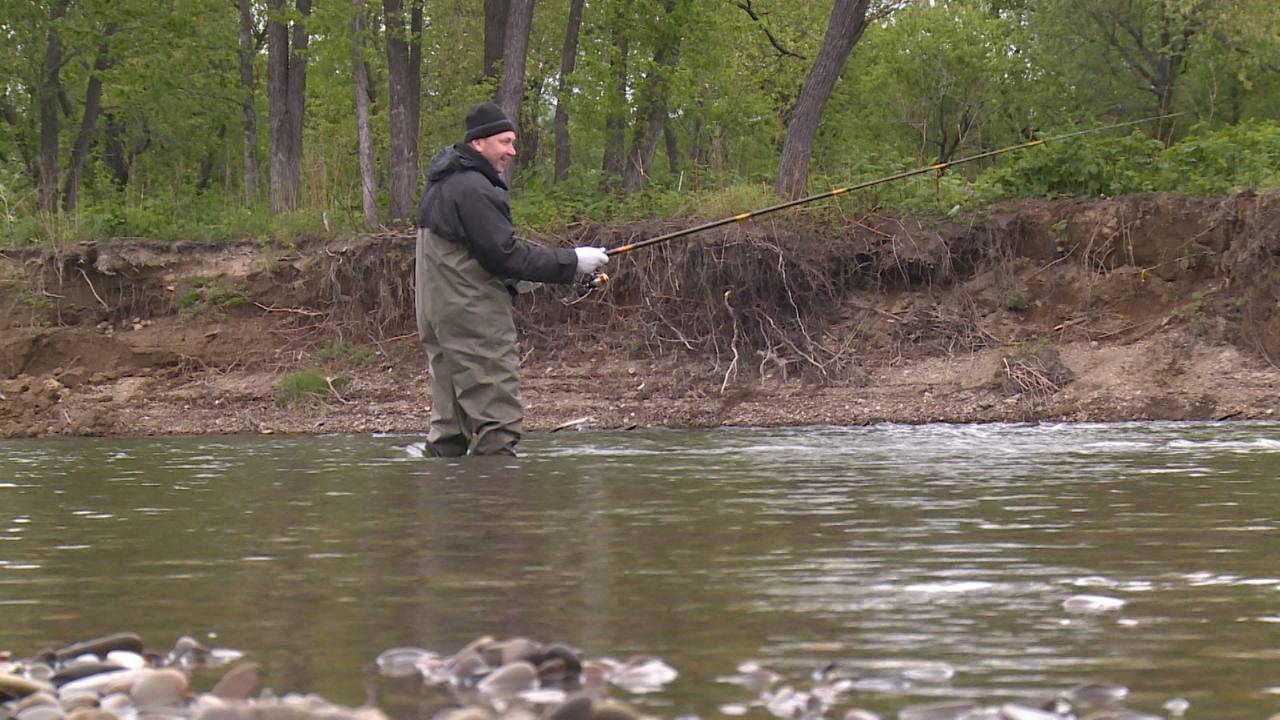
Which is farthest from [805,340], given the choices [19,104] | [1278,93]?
[19,104]

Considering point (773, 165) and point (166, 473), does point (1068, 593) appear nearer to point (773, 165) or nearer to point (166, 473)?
point (166, 473)

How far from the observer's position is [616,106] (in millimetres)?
22281

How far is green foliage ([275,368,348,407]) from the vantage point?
1670 centimetres

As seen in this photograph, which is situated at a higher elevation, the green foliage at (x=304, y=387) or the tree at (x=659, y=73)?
the tree at (x=659, y=73)

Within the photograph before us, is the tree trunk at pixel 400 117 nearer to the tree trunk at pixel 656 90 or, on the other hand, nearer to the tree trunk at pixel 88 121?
the tree trunk at pixel 656 90

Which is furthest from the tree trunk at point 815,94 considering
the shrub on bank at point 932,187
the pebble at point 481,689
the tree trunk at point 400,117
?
the pebble at point 481,689

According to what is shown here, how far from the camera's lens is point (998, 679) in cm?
339

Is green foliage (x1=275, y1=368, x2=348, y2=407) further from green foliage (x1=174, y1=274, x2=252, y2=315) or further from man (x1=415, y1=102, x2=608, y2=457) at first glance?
man (x1=415, y1=102, x2=608, y2=457)

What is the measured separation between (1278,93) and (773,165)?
14.4 metres

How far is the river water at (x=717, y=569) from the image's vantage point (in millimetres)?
3584

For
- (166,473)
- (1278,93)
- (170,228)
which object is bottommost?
(166,473)

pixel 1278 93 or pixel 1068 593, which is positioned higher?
pixel 1278 93

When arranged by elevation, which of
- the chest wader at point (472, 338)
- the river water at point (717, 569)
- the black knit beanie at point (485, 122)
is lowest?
the river water at point (717, 569)

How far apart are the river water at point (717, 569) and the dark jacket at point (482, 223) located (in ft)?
3.55
